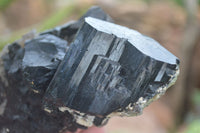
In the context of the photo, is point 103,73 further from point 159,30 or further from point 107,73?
point 159,30

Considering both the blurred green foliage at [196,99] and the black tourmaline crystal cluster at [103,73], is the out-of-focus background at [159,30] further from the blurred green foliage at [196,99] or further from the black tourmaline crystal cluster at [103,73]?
the black tourmaline crystal cluster at [103,73]

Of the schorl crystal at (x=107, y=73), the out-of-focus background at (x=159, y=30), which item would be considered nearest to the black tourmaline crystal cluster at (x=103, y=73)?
the schorl crystal at (x=107, y=73)

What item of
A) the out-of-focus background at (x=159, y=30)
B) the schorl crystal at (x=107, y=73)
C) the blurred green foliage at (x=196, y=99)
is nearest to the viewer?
the schorl crystal at (x=107, y=73)

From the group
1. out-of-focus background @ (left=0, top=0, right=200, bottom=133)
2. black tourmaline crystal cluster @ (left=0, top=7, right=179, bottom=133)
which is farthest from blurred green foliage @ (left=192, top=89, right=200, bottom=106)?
black tourmaline crystal cluster @ (left=0, top=7, right=179, bottom=133)

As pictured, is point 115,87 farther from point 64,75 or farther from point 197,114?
point 197,114

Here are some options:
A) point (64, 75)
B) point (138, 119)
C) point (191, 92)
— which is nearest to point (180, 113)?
point (191, 92)

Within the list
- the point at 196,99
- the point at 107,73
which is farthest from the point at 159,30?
the point at 107,73
